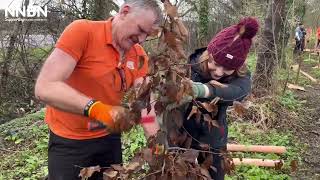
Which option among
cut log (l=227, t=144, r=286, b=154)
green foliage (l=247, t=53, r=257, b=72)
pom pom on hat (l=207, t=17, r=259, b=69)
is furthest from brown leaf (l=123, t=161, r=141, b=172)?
green foliage (l=247, t=53, r=257, b=72)

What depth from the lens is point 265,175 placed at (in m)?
5.14

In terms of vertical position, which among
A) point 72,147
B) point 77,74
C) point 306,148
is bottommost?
point 306,148

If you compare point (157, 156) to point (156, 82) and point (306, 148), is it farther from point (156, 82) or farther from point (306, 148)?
point (306, 148)

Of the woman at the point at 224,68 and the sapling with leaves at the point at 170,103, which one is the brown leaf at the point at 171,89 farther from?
the woman at the point at 224,68

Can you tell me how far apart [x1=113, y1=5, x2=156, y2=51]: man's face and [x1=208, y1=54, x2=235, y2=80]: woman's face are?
0.47 meters

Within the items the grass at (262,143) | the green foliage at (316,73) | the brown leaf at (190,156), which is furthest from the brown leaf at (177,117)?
the green foliage at (316,73)

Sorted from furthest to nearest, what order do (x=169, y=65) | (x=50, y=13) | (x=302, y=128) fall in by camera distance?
(x=50, y=13), (x=302, y=128), (x=169, y=65)

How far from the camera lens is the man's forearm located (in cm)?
220

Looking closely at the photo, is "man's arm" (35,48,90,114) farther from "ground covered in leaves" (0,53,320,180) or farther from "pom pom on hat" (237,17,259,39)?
"ground covered in leaves" (0,53,320,180)

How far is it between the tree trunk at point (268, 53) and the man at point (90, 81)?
583cm

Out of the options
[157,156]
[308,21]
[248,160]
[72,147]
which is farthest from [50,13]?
[308,21]

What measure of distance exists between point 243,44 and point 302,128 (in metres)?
5.14

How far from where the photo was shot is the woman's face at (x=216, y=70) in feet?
8.79

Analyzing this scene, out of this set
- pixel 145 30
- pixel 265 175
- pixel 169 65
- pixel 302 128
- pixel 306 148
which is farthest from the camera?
pixel 302 128
